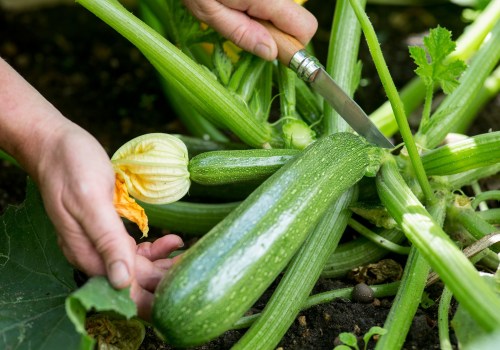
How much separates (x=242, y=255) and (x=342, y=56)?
1055 mm

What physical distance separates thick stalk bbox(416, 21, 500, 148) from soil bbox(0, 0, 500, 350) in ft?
2.45

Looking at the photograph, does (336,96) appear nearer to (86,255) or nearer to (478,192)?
(478,192)

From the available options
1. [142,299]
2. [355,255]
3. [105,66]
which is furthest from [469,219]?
[105,66]

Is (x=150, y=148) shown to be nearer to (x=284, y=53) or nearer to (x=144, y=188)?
(x=144, y=188)

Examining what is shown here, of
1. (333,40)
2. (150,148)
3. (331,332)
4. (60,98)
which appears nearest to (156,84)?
(60,98)

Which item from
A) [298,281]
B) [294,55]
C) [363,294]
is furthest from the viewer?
[294,55]

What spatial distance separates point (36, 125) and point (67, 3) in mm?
2325

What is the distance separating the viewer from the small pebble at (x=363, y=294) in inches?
87.0

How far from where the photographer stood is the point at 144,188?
7.09 ft

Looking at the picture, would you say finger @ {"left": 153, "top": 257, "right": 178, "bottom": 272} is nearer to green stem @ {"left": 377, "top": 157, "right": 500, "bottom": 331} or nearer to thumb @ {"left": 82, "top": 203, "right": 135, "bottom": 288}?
thumb @ {"left": 82, "top": 203, "right": 135, "bottom": 288}

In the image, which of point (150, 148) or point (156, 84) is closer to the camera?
point (150, 148)

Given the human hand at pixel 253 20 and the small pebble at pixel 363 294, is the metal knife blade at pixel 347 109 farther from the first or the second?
the small pebble at pixel 363 294

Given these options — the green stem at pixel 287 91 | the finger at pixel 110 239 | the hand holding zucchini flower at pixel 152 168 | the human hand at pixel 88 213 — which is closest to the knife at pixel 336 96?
the green stem at pixel 287 91

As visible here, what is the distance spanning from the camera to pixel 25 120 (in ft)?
6.32
